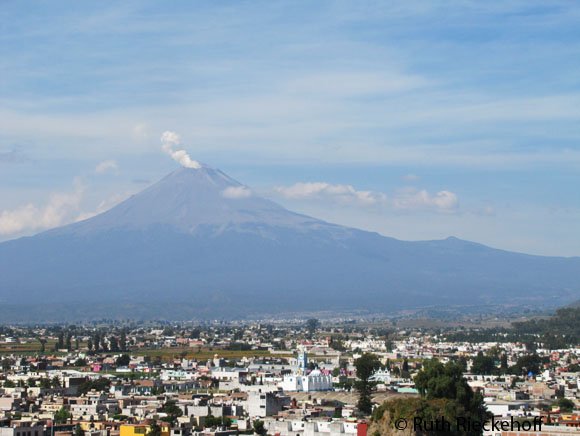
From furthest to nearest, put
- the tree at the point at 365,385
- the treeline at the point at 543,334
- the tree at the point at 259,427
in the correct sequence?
the treeline at the point at 543,334, the tree at the point at 365,385, the tree at the point at 259,427

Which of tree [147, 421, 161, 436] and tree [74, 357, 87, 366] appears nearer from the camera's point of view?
tree [147, 421, 161, 436]

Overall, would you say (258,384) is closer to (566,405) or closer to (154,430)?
(566,405)

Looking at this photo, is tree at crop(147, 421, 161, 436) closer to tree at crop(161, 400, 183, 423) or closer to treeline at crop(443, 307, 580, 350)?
tree at crop(161, 400, 183, 423)

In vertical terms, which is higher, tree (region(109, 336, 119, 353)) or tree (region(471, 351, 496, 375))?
tree (region(109, 336, 119, 353))

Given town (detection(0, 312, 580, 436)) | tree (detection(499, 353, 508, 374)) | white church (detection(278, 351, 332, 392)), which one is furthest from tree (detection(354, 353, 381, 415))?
tree (detection(499, 353, 508, 374))

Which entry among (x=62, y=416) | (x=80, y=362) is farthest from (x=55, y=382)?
(x=80, y=362)

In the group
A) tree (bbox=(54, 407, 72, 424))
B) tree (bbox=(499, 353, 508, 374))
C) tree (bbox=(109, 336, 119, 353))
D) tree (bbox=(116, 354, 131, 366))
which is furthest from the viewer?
tree (bbox=(109, 336, 119, 353))

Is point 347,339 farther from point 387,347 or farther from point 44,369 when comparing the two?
point 44,369

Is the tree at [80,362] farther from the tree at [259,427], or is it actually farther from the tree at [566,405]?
the tree at [259,427]

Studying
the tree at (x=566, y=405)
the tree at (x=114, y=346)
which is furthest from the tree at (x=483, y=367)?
the tree at (x=114, y=346)
